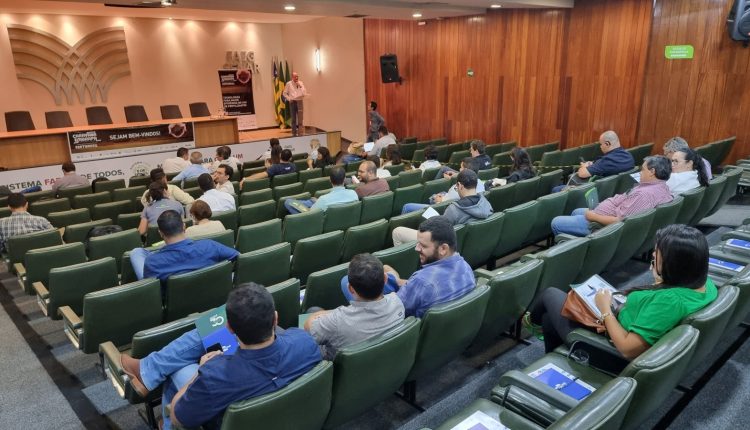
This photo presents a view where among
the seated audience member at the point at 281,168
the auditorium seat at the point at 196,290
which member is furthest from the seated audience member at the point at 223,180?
the auditorium seat at the point at 196,290

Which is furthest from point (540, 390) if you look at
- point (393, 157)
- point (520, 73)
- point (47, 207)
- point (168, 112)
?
point (168, 112)

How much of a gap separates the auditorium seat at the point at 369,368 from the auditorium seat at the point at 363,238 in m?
1.76

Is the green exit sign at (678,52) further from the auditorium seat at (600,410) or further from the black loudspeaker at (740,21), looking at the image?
the auditorium seat at (600,410)

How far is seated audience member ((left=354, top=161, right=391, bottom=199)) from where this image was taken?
18.1 ft

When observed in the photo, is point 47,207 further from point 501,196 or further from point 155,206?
point 501,196

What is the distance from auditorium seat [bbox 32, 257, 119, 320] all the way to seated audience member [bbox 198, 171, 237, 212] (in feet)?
5.98

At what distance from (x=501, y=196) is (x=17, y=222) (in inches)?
191

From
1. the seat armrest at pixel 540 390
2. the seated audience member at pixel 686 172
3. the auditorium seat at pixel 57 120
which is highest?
the auditorium seat at pixel 57 120

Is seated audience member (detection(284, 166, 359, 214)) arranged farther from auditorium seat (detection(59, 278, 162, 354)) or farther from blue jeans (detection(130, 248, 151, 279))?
auditorium seat (detection(59, 278, 162, 354))

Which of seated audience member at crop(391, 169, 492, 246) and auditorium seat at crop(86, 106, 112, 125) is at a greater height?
auditorium seat at crop(86, 106, 112, 125)

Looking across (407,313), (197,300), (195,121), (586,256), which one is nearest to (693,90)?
(586,256)

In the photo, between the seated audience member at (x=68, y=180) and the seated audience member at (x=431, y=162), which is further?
the seated audience member at (x=68, y=180)

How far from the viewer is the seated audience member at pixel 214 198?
17.4 ft

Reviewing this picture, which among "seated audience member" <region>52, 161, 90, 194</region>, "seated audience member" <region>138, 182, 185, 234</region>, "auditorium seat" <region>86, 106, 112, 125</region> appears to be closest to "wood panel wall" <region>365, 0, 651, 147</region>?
"auditorium seat" <region>86, 106, 112, 125</region>
